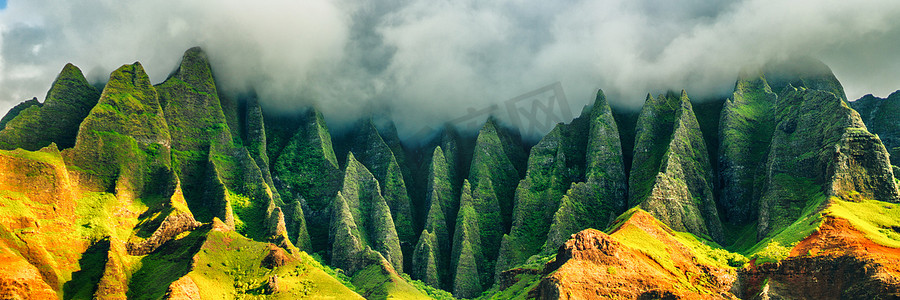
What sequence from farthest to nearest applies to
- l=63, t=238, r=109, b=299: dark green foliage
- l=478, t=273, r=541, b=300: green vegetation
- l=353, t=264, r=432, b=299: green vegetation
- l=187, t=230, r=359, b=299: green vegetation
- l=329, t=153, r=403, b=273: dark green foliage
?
l=329, t=153, r=403, b=273: dark green foliage
l=353, t=264, r=432, b=299: green vegetation
l=478, t=273, r=541, b=300: green vegetation
l=187, t=230, r=359, b=299: green vegetation
l=63, t=238, r=109, b=299: dark green foliage

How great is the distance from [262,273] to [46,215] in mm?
36554

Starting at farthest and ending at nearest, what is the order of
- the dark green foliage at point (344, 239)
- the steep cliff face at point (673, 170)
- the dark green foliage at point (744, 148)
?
the dark green foliage at point (344, 239), the dark green foliage at point (744, 148), the steep cliff face at point (673, 170)

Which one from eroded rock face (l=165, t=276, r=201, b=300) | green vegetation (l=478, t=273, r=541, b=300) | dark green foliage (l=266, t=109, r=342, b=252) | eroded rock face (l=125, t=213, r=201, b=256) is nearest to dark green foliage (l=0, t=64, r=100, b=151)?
eroded rock face (l=125, t=213, r=201, b=256)

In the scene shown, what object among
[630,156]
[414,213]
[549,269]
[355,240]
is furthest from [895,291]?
[414,213]

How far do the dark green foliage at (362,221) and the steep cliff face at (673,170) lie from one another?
5851 centimetres

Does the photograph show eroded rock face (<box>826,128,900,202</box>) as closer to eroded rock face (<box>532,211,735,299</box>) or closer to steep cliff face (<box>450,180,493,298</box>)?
eroded rock face (<box>532,211,735,299</box>)

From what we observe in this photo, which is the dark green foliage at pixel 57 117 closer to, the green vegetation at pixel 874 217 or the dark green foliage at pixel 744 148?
the dark green foliage at pixel 744 148

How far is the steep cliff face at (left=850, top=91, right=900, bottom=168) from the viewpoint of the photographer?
506 feet

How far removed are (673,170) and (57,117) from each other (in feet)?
434

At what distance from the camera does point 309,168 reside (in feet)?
551

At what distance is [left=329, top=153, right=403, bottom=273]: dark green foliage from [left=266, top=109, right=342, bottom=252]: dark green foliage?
4.87m

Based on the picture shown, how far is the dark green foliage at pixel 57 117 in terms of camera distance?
→ 11725 cm

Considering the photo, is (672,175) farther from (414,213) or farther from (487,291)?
(414,213)

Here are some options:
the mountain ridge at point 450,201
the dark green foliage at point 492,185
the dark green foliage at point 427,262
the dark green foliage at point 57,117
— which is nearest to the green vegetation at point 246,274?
the mountain ridge at point 450,201
